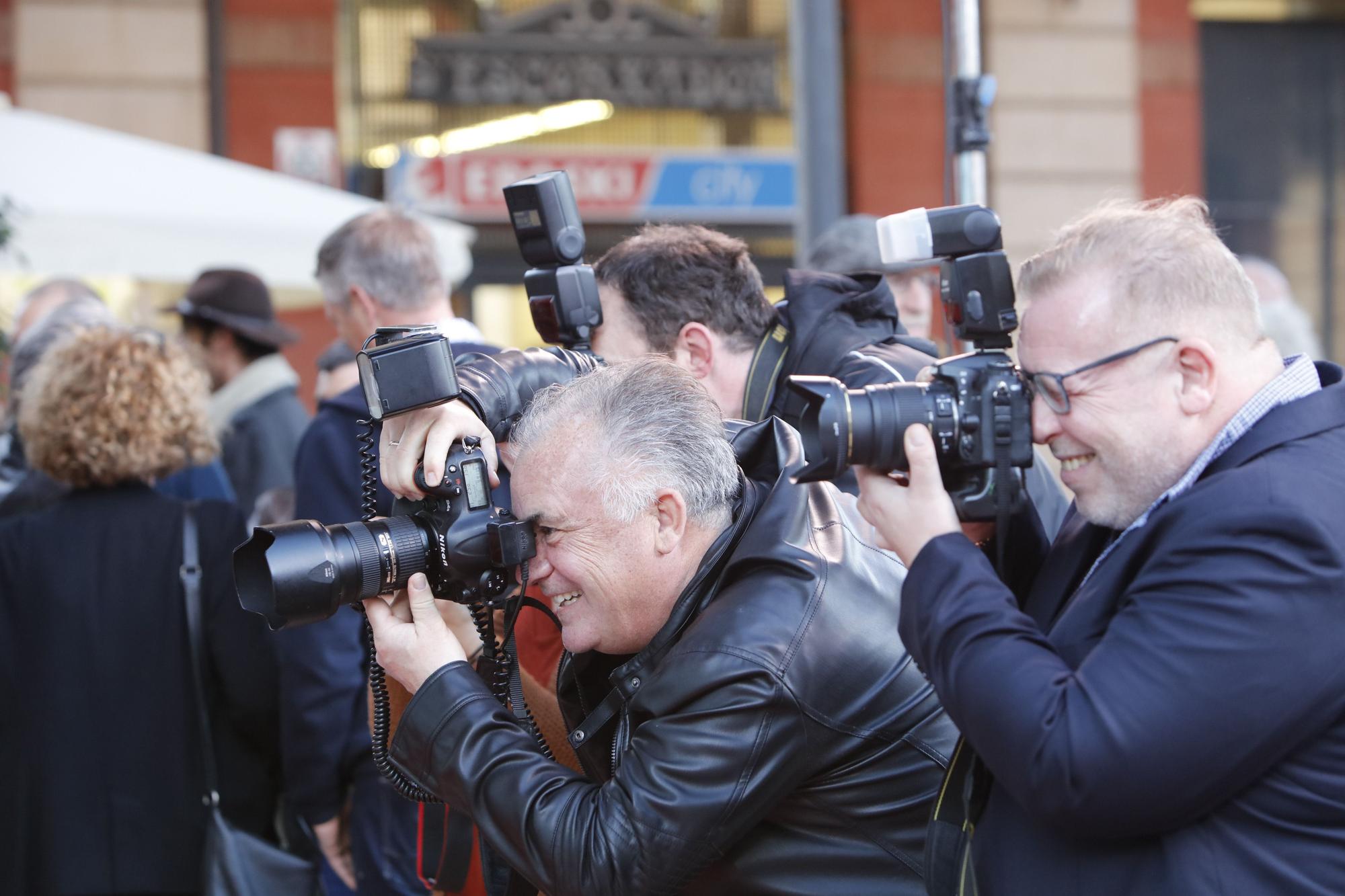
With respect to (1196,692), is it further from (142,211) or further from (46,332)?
(142,211)

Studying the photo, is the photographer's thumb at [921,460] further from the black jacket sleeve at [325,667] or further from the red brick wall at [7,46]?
the red brick wall at [7,46]

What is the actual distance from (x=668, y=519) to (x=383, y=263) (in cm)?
179

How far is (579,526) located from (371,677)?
1.91ft

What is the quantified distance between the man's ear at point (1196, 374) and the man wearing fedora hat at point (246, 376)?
12.0 ft

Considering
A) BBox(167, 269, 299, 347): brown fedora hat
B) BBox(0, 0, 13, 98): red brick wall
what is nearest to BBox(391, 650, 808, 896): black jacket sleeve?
BBox(167, 269, 299, 347): brown fedora hat

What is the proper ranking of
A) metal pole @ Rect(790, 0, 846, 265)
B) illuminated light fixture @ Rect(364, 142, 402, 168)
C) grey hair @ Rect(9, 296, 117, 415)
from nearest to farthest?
grey hair @ Rect(9, 296, 117, 415) < metal pole @ Rect(790, 0, 846, 265) < illuminated light fixture @ Rect(364, 142, 402, 168)

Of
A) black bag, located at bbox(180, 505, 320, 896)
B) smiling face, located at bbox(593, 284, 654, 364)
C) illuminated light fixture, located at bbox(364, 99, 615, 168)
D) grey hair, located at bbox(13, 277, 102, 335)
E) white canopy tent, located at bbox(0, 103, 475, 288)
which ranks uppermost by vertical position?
illuminated light fixture, located at bbox(364, 99, 615, 168)

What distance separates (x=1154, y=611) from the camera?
1.56 m

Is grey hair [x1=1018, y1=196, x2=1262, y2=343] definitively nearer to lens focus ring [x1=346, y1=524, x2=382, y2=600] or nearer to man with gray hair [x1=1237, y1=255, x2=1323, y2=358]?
lens focus ring [x1=346, y1=524, x2=382, y2=600]

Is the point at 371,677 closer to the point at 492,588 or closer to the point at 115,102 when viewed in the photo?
the point at 492,588

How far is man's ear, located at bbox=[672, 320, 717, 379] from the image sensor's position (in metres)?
2.97

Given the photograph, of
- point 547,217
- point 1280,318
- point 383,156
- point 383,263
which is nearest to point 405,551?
point 547,217

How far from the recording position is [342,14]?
8.41 metres

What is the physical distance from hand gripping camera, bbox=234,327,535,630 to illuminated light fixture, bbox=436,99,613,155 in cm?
661
